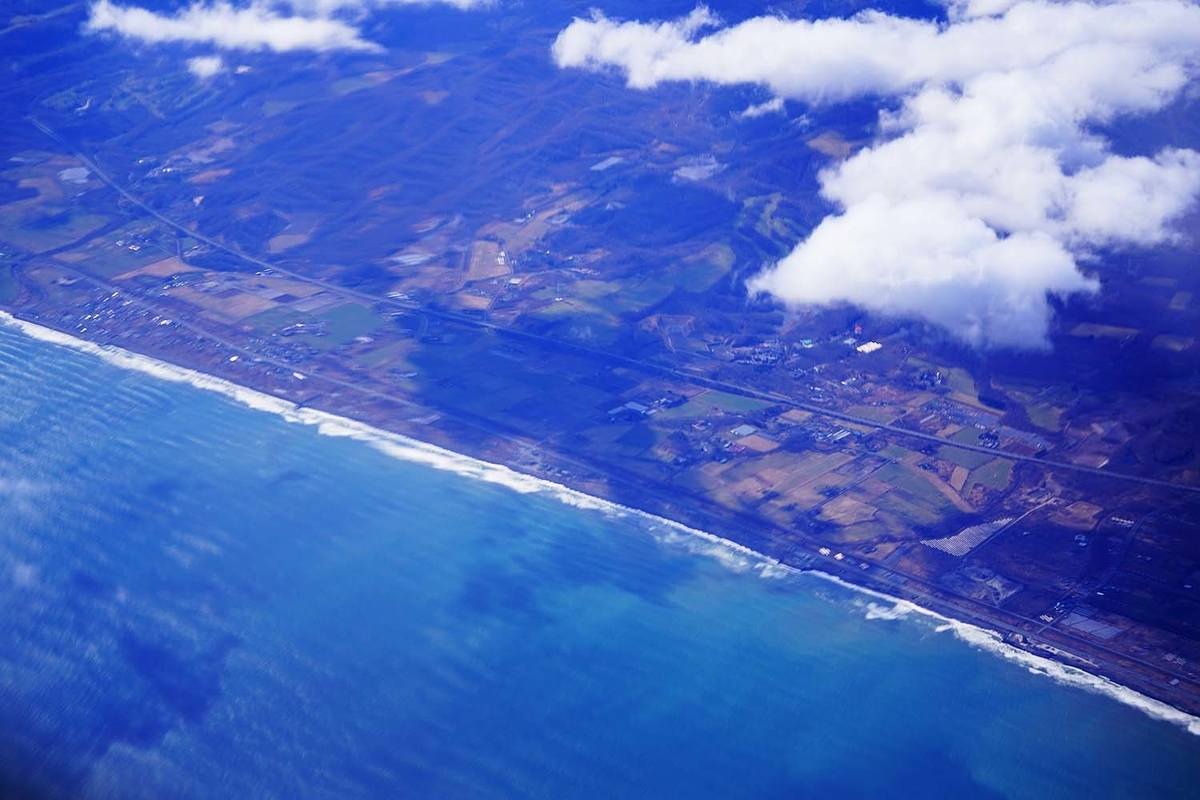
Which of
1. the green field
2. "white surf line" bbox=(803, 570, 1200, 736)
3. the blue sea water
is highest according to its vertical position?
the green field

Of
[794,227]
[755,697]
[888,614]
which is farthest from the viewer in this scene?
[794,227]

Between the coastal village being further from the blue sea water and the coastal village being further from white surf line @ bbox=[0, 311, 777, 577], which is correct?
the blue sea water

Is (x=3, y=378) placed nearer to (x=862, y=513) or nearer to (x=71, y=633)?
(x=71, y=633)

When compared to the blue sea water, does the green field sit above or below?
above

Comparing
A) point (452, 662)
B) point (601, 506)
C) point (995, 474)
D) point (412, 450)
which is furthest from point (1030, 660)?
point (412, 450)

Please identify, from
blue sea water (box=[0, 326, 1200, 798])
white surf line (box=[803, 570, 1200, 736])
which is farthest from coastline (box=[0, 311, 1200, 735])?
blue sea water (box=[0, 326, 1200, 798])

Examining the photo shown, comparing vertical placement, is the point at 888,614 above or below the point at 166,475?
above

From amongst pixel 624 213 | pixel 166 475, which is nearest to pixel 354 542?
pixel 166 475
